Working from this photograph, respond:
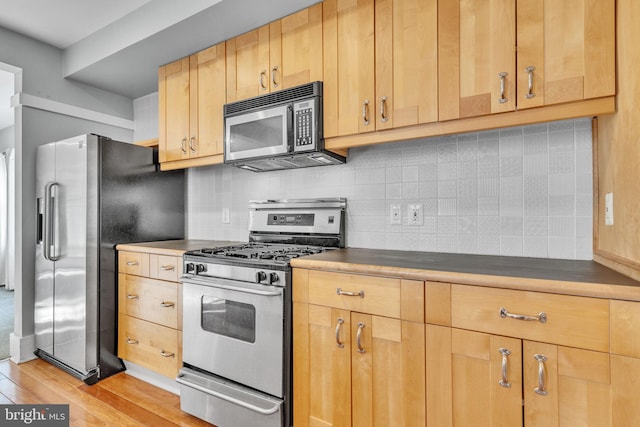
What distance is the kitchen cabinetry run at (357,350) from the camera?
4.26 ft

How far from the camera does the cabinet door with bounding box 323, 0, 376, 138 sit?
1706 millimetres

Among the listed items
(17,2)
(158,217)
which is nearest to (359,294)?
(158,217)

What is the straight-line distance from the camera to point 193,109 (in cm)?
242

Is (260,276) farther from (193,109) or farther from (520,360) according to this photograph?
(193,109)

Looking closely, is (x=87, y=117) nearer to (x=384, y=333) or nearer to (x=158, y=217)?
(x=158, y=217)

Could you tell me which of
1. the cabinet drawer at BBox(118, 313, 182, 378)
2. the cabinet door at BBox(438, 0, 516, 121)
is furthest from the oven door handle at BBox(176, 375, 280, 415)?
the cabinet door at BBox(438, 0, 516, 121)

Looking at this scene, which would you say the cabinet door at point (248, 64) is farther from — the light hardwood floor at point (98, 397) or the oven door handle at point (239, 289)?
the light hardwood floor at point (98, 397)

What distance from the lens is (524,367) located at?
3.61 feet

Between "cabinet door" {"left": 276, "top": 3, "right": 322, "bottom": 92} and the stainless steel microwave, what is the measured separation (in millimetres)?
82

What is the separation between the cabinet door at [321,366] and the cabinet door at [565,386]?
2.21ft

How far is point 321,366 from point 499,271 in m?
0.87

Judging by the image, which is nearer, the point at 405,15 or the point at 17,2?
the point at 405,15

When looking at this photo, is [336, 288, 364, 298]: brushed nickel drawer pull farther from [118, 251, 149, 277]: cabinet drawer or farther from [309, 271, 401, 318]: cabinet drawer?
[118, 251, 149, 277]: cabinet drawer

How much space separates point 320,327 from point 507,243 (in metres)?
1.04
